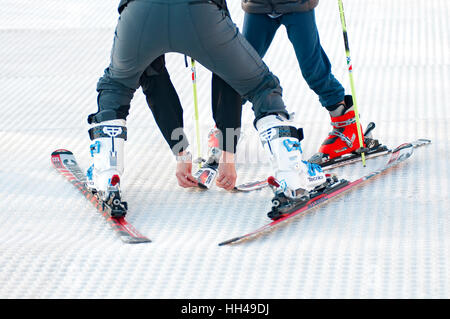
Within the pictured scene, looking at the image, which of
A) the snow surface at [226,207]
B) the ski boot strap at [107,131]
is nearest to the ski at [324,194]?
the snow surface at [226,207]

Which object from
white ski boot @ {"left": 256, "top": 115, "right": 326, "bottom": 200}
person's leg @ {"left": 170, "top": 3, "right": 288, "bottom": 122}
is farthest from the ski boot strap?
white ski boot @ {"left": 256, "top": 115, "right": 326, "bottom": 200}

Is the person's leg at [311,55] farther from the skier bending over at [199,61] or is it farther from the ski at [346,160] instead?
the skier bending over at [199,61]

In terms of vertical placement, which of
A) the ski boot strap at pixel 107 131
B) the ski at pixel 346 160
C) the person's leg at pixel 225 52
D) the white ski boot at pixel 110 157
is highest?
the person's leg at pixel 225 52

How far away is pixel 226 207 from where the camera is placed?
312 centimetres

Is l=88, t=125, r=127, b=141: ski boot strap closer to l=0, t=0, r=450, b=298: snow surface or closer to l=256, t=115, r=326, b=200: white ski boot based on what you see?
l=0, t=0, r=450, b=298: snow surface

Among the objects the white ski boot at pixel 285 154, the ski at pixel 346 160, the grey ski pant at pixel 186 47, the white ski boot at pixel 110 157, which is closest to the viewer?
the grey ski pant at pixel 186 47

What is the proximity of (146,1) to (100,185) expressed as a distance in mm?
776

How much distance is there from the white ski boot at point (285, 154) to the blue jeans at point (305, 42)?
619 millimetres

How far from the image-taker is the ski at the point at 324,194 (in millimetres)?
2725

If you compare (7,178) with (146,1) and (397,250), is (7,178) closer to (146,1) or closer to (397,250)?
(146,1)

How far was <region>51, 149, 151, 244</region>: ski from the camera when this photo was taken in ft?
9.12

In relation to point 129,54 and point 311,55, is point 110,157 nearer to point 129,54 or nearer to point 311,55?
point 129,54

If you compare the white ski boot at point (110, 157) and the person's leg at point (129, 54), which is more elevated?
the person's leg at point (129, 54)

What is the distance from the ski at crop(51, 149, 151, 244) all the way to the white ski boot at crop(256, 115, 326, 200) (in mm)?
557
